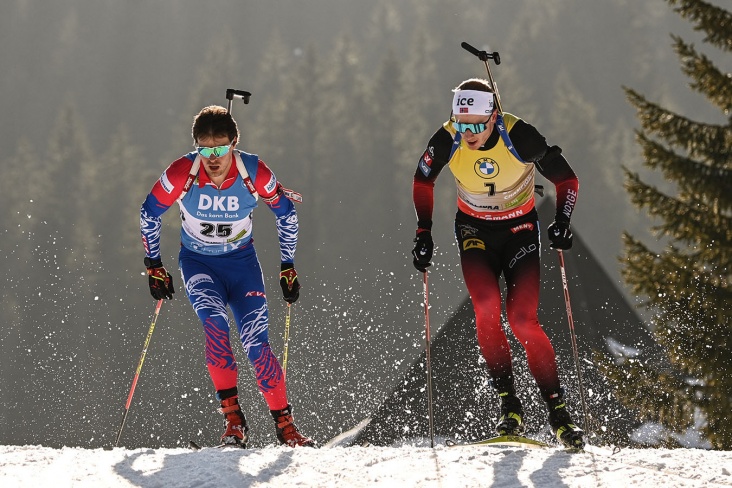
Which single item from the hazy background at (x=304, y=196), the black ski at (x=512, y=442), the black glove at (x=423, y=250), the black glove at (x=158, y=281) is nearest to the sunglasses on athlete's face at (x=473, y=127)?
the black glove at (x=423, y=250)

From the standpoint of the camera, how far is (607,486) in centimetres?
455

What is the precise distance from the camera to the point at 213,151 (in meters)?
6.31

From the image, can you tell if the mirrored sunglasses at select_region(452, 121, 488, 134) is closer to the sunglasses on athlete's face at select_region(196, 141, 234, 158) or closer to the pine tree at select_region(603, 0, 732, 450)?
the sunglasses on athlete's face at select_region(196, 141, 234, 158)

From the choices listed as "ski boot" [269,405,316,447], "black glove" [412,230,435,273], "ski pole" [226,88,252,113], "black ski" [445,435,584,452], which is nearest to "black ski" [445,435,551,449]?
"black ski" [445,435,584,452]

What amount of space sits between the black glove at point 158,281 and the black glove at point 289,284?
0.82 metres

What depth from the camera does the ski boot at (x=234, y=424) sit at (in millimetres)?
6258

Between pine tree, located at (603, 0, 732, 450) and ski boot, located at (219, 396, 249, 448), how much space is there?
5844 millimetres

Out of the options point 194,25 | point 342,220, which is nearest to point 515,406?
point 342,220

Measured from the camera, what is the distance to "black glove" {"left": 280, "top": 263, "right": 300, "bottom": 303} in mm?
6871

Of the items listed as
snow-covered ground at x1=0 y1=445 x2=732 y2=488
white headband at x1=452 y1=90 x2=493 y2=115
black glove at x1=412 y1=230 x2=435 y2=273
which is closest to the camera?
snow-covered ground at x1=0 y1=445 x2=732 y2=488

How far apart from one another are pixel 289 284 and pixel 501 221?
1626mm

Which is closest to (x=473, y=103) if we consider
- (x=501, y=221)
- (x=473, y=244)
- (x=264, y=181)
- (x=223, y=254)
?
(x=501, y=221)

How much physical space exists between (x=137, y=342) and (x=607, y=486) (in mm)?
47760

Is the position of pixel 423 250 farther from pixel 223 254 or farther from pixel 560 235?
pixel 223 254
